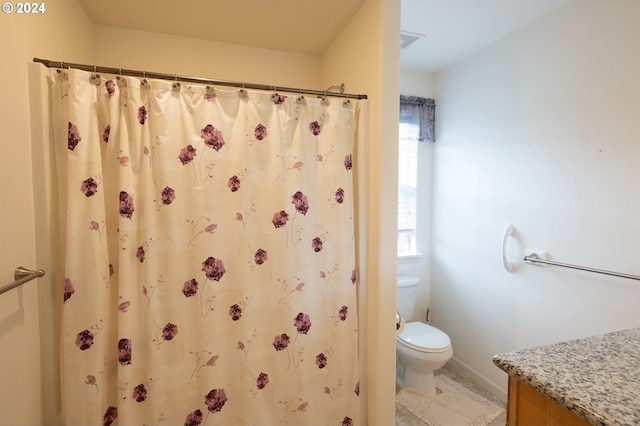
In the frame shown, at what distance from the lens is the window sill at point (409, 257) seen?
2.60 m

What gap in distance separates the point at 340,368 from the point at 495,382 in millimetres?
1407

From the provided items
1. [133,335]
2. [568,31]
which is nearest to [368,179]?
[133,335]

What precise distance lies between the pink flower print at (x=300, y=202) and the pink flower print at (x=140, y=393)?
1040 millimetres

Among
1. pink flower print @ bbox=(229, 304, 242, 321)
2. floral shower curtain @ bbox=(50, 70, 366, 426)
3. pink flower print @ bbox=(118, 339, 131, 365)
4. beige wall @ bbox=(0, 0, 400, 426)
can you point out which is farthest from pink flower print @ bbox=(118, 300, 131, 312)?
pink flower print @ bbox=(229, 304, 242, 321)

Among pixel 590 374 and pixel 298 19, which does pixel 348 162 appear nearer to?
pixel 298 19

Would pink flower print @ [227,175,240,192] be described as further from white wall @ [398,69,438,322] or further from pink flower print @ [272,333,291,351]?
white wall @ [398,69,438,322]

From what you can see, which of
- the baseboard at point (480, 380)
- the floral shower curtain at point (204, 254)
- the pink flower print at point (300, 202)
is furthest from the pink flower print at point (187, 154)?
the baseboard at point (480, 380)

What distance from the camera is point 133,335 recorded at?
47.6 inches

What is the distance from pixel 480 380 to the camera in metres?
2.21

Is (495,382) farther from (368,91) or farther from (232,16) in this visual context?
(232,16)

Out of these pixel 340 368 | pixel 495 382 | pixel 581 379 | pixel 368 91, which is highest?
pixel 368 91

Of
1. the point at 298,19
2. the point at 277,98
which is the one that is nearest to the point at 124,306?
the point at 277,98

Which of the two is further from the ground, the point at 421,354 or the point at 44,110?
the point at 44,110

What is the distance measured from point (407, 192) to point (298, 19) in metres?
1.66
